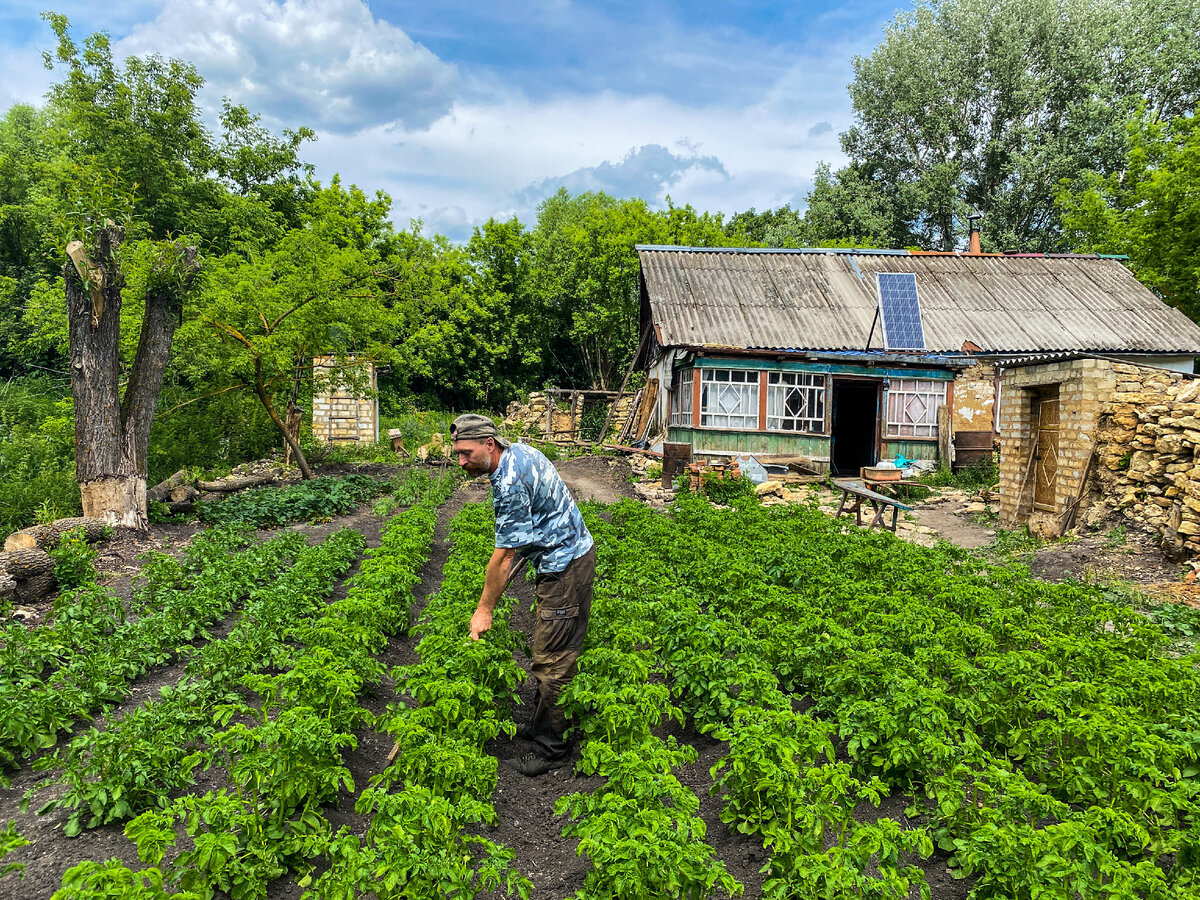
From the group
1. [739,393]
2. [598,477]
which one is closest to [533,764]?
[739,393]

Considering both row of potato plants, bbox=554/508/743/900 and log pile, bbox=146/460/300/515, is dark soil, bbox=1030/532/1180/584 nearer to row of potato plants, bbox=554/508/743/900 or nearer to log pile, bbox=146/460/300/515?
row of potato plants, bbox=554/508/743/900

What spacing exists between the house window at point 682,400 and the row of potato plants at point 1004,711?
1100cm

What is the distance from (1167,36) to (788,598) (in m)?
38.4

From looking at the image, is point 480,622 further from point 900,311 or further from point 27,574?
point 900,311

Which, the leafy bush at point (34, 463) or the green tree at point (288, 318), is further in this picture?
the green tree at point (288, 318)

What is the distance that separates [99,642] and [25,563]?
130 inches

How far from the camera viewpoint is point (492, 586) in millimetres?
4500

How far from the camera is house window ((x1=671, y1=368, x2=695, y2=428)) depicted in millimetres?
18250

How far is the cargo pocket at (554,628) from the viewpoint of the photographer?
470 centimetres

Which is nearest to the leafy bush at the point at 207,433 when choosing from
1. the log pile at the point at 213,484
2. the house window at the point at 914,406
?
the log pile at the point at 213,484

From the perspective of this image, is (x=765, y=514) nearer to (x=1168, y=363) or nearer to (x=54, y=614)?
(x=54, y=614)

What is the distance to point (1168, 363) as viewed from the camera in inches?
738

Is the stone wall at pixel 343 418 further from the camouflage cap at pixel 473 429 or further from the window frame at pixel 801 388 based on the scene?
the camouflage cap at pixel 473 429

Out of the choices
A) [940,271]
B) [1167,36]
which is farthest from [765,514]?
[1167,36]
